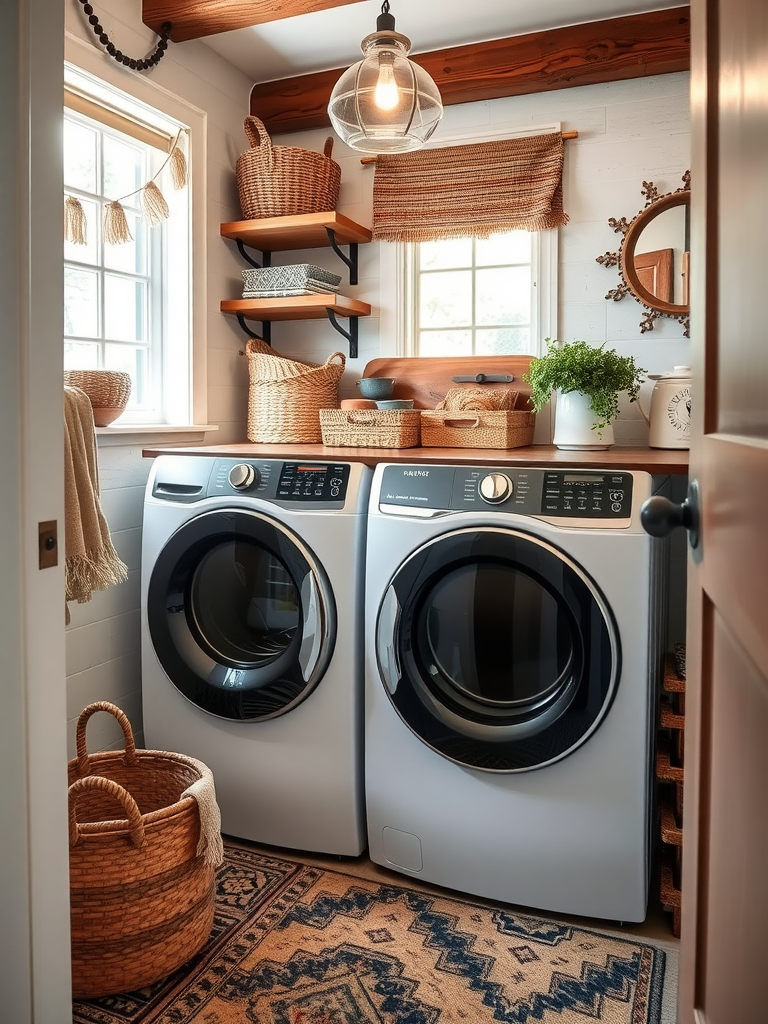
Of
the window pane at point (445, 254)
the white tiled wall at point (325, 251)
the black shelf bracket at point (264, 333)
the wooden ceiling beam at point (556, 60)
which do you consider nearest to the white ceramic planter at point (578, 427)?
the white tiled wall at point (325, 251)

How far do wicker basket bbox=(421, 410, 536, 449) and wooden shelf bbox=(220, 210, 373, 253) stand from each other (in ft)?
2.43

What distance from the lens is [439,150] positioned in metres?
2.89

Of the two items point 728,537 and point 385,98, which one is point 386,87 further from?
point 728,537

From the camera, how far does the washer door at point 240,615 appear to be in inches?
84.4

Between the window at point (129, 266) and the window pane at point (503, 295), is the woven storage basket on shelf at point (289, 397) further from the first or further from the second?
the window pane at point (503, 295)

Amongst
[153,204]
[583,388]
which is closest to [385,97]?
[153,204]

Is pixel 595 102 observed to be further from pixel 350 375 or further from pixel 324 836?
pixel 324 836

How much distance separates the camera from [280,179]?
2.80 meters

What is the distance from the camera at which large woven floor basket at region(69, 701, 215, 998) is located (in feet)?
5.37

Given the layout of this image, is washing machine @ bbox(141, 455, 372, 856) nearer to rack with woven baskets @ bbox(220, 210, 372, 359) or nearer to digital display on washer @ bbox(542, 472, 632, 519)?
digital display on washer @ bbox(542, 472, 632, 519)

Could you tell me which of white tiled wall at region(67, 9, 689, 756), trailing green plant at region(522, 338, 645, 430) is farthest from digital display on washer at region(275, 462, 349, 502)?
trailing green plant at region(522, 338, 645, 430)

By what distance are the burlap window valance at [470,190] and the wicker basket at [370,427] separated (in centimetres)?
79

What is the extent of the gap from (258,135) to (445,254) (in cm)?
79

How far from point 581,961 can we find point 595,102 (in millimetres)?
2520
